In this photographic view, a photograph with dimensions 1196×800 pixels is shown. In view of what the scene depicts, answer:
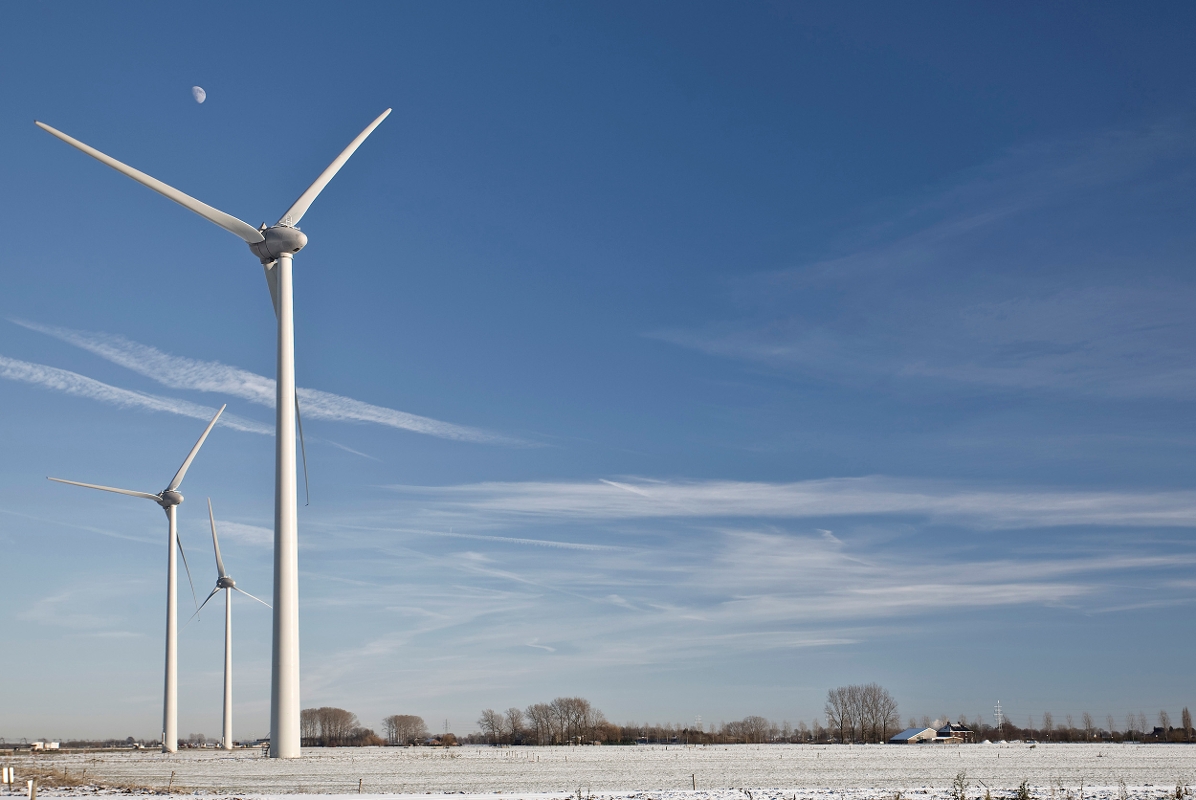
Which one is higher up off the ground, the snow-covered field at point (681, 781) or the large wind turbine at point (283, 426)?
the large wind turbine at point (283, 426)

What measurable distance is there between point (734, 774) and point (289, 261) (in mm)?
40679

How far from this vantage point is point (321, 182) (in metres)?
60.1

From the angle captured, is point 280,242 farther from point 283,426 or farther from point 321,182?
point 283,426

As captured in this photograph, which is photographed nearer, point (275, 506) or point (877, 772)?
point (275, 506)

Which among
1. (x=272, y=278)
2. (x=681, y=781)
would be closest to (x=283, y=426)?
(x=272, y=278)

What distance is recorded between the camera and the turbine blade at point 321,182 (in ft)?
192

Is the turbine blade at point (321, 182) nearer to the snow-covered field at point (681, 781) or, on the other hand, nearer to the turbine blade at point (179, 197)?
the turbine blade at point (179, 197)

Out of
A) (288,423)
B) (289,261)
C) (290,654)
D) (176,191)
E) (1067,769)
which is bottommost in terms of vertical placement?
(1067,769)

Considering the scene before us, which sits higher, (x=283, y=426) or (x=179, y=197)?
(x=179, y=197)

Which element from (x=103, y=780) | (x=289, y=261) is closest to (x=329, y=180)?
(x=289, y=261)

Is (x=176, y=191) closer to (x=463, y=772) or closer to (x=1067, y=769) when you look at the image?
(x=463, y=772)

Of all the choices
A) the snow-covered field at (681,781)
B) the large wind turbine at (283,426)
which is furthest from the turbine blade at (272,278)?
the snow-covered field at (681,781)

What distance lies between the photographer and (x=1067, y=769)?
201ft

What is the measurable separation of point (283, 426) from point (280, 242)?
11.9 metres
